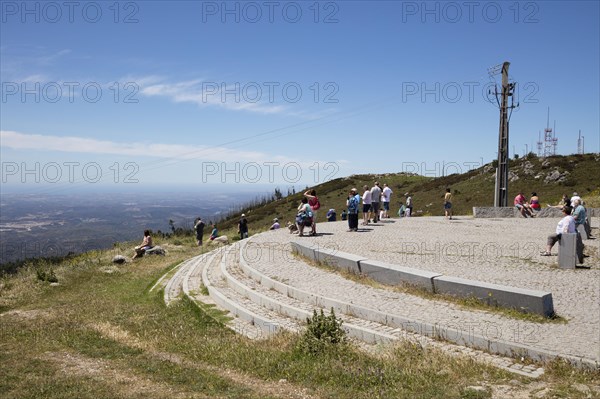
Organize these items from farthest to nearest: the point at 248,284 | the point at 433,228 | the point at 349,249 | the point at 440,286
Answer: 1. the point at 433,228
2. the point at 349,249
3. the point at 248,284
4. the point at 440,286

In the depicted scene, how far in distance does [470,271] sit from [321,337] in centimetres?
568

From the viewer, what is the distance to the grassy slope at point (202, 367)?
18.2ft

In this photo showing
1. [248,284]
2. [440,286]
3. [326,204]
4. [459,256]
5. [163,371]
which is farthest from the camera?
[326,204]

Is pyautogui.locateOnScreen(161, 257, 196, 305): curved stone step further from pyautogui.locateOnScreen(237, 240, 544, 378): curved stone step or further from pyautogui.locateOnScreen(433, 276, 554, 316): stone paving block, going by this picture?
pyautogui.locateOnScreen(433, 276, 554, 316): stone paving block

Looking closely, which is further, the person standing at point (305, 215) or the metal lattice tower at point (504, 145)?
the metal lattice tower at point (504, 145)

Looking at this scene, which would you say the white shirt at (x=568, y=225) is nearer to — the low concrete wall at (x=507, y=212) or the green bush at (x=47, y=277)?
the low concrete wall at (x=507, y=212)

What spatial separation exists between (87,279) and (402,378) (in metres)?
14.8

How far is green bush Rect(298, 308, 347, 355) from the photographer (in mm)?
6977

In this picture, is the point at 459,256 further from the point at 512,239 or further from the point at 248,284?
the point at 248,284

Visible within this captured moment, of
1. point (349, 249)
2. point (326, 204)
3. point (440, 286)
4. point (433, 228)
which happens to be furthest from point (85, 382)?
point (326, 204)

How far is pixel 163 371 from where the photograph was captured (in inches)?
258

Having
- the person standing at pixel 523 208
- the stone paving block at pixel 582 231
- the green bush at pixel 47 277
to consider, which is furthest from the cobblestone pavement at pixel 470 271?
the green bush at pixel 47 277

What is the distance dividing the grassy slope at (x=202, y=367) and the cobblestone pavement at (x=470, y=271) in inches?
47.8

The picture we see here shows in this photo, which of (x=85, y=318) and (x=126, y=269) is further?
(x=126, y=269)
